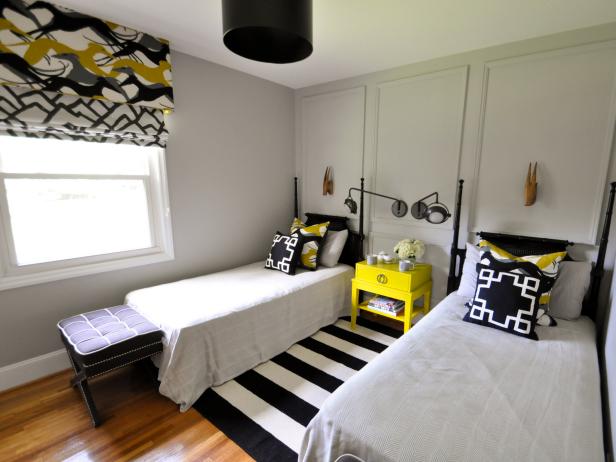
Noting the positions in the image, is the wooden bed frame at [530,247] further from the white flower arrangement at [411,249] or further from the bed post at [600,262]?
the white flower arrangement at [411,249]

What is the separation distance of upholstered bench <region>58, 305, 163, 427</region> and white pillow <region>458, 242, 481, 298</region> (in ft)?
6.91

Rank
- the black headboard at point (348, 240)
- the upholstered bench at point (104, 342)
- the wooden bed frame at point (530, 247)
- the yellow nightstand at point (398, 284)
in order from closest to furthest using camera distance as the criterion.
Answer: the upholstered bench at point (104, 342), the wooden bed frame at point (530, 247), the yellow nightstand at point (398, 284), the black headboard at point (348, 240)

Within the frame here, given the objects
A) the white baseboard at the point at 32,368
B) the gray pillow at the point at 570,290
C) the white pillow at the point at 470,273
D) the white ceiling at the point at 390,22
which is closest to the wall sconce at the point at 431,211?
the white pillow at the point at 470,273

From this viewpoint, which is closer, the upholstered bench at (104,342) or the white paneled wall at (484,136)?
the upholstered bench at (104,342)

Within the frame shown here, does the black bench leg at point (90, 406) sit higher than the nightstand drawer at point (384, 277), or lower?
lower

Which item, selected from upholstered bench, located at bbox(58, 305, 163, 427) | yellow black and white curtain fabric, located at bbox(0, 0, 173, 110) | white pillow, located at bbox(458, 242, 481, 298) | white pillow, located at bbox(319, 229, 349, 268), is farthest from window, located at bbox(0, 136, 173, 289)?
white pillow, located at bbox(458, 242, 481, 298)

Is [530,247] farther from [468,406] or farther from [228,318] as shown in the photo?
[228,318]

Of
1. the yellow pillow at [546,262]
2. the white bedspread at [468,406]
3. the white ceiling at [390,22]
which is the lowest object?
the white bedspread at [468,406]

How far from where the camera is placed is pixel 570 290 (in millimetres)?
1986

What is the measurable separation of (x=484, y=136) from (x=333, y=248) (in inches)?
63.4

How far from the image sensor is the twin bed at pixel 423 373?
41.0 inches

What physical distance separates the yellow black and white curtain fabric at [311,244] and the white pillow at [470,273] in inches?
50.4

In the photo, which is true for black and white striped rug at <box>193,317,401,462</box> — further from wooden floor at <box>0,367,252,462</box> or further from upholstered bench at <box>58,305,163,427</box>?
upholstered bench at <box>58,305,163,427</box>

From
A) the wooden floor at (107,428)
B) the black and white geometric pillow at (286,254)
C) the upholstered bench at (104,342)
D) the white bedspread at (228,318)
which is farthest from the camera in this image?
the black and white geometric pillow at (286,254)
